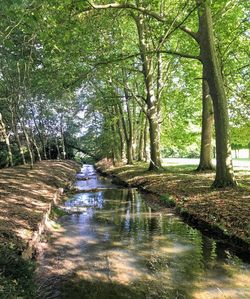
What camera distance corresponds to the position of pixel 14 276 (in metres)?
4.70

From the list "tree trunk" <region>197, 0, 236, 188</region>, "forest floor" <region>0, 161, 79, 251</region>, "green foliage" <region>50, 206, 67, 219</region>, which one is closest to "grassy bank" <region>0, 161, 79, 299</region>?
"forest floor" <region>0, 161, 79, 251</region>

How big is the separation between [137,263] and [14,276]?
93.4 inches

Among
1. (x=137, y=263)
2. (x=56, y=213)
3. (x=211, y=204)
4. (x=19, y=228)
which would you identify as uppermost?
(x=19, y=228)

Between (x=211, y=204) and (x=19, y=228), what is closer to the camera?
(x=19, y=228)

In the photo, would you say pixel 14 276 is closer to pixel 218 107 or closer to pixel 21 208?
pixel 21 208

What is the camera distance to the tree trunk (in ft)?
36.3

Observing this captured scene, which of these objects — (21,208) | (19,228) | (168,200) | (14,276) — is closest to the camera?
(14,276)

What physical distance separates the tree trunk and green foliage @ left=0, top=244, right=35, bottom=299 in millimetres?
7488

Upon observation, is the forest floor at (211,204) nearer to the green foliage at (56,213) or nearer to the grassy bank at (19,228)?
the green foliage at (56,213)

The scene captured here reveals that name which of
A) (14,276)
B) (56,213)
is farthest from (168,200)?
(14,276)

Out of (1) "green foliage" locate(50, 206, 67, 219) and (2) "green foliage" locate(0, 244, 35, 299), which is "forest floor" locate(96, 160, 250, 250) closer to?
(1) "green foliage" locate(50, 206, 67, 219)

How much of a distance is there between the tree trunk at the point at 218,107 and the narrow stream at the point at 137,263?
2482mm

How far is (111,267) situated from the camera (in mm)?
6078

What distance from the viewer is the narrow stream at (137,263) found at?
5.10 meters
